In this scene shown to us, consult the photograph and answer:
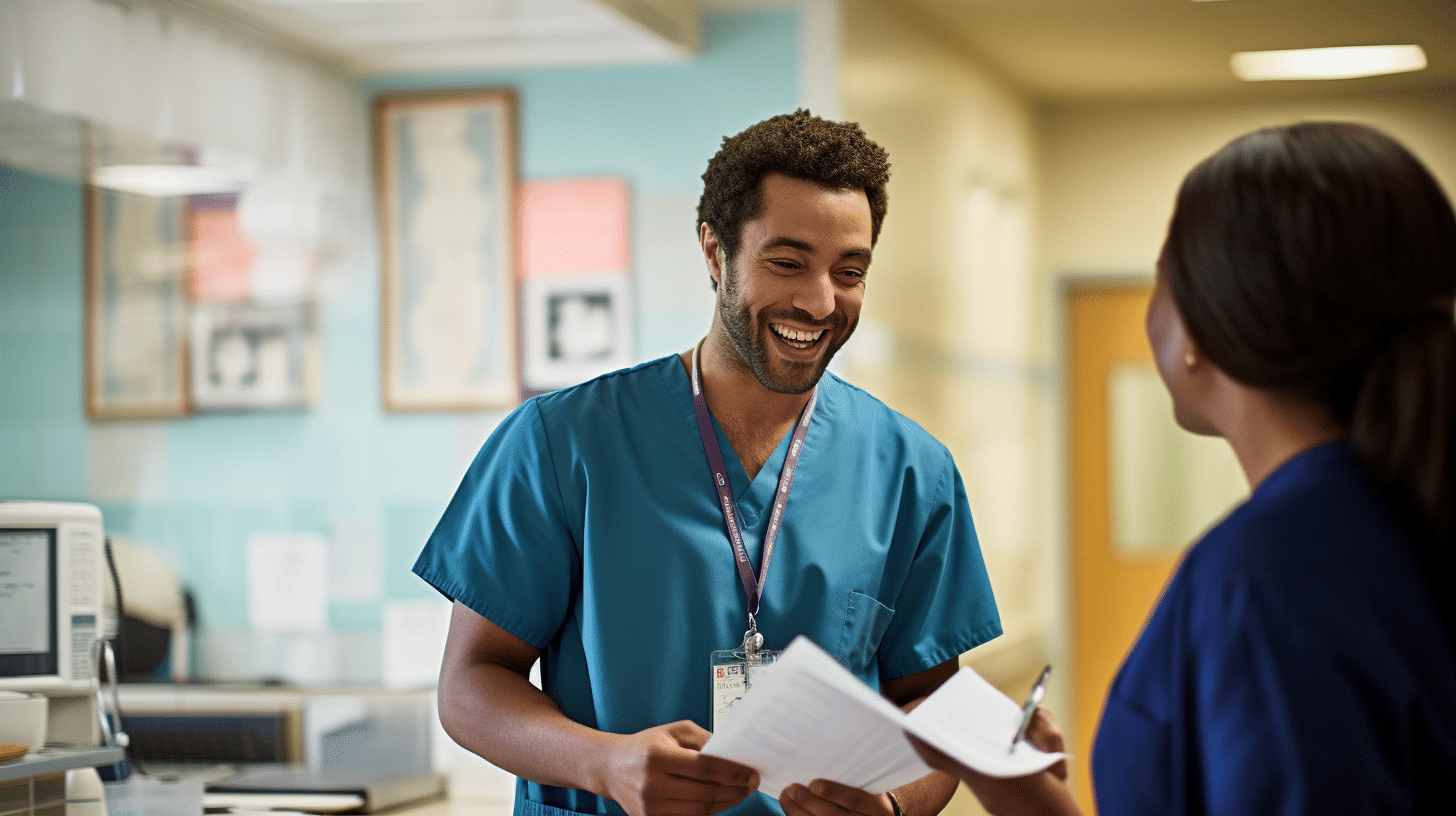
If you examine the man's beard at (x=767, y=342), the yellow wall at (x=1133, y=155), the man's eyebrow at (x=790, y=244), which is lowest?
the man's beard at (x=767, y=342)

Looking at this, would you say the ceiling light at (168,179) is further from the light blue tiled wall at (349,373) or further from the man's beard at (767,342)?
the man's beard at (767,342)

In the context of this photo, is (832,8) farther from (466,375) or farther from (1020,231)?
(1020,231)

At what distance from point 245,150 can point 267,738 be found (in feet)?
4.56

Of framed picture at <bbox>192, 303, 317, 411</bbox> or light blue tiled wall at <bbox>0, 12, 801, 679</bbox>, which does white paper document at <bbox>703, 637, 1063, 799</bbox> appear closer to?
light blue tiled wall at <bbox>0, 12, 801, 679</bbox>

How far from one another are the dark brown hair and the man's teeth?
652 millimetres

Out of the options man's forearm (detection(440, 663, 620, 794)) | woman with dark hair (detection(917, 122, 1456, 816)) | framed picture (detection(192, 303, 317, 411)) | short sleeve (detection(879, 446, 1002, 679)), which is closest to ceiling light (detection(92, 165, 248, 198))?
framed picture (detection(192, 303, 317, 411))

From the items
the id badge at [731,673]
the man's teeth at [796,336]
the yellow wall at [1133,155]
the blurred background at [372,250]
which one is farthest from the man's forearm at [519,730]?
the yellow wall at [1133,155]

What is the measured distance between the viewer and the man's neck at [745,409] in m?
1.61

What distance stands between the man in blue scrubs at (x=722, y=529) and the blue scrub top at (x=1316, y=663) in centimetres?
62

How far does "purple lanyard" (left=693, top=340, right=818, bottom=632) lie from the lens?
1.52 m

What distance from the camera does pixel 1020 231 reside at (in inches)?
195

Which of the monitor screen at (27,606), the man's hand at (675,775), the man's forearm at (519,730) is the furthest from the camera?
the monitor screen at (27,606)

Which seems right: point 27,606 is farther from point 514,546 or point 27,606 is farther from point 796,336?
point 796,336

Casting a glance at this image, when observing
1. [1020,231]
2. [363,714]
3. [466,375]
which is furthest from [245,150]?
[1020,231]
